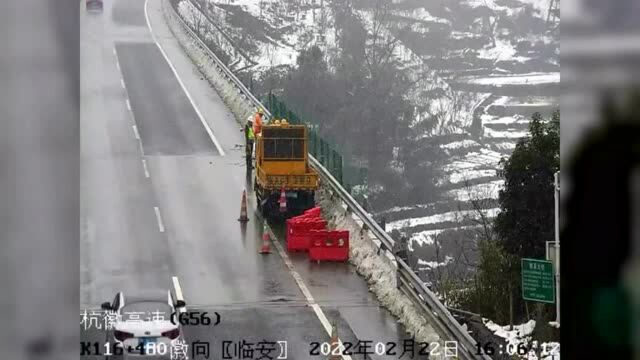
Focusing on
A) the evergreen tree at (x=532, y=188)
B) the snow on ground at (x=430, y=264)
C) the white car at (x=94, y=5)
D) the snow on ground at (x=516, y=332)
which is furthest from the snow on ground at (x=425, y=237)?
the white car at (x=94, y=5)

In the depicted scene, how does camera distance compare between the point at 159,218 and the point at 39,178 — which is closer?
the point at 39,178

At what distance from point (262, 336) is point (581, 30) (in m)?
2.39

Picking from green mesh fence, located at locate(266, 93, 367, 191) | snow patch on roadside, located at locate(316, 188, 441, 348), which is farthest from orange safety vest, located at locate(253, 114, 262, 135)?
snow patch on roadside, located at locate(316, 188, 441, 348)

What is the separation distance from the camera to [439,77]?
723 cm

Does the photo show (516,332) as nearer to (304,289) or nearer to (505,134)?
(304,289)

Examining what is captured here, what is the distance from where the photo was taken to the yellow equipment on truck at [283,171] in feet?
20.6

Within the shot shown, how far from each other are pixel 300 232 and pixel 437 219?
1.55 metres

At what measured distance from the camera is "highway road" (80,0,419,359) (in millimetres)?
5246

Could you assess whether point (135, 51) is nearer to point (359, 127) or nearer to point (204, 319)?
point (359, 127)

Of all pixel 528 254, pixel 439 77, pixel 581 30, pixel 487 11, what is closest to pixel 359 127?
pixel 439 77

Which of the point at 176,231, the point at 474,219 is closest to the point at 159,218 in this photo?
the point at 176,231

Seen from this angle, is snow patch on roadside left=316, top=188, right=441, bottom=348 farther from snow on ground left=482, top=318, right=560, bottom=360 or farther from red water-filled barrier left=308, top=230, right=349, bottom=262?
snow on ground left=482, top=318, right=560, bottom=360

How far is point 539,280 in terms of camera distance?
5.00 m

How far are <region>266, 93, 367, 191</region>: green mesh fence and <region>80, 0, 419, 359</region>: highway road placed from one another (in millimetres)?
617
